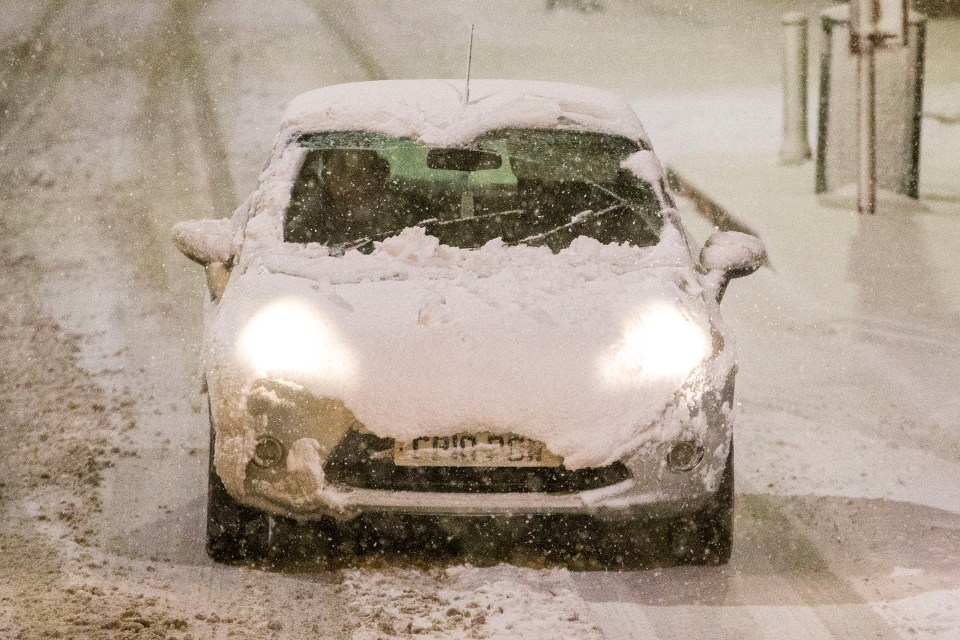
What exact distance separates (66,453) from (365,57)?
14234 mm

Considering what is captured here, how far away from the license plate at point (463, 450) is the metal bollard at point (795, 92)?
37.4 ft

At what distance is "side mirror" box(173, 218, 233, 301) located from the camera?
5.31 meters

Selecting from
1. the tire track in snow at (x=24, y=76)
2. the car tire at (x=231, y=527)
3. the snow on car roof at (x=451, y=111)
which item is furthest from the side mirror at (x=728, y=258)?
the tire track in snow at (x=24, y=76)

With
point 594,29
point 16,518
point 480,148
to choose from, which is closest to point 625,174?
point 480,148

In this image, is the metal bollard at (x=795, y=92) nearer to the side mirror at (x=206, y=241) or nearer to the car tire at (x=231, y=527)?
the side mirror at (x=206, y=241)

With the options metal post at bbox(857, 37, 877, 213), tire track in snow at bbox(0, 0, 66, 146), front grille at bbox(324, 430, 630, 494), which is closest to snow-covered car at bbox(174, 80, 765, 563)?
front grille at bbox(324, 430, 630, 494)

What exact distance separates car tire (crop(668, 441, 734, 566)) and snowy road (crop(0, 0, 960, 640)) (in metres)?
0.08

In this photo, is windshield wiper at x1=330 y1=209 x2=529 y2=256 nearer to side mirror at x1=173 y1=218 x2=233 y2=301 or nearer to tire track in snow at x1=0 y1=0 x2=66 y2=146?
side mirror at x1=173 y1=218 x2=233 y2=301

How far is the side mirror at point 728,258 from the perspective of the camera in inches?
211

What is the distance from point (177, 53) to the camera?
19391 mm

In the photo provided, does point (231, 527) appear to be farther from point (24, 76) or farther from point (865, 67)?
point (24, 76)

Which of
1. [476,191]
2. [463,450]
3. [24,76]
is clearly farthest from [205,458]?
[24,76]

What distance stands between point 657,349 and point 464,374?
656 mm

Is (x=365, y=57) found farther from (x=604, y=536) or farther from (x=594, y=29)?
(x=604, y=536)
